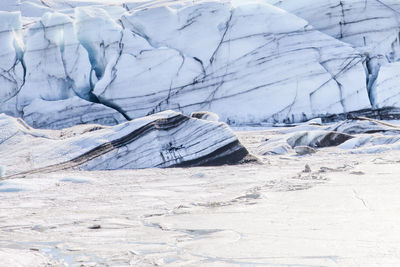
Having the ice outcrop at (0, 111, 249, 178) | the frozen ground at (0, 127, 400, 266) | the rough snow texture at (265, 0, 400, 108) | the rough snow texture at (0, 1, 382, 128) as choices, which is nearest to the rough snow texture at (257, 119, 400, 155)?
the ice outcrop at (0, 111, 249, 178)

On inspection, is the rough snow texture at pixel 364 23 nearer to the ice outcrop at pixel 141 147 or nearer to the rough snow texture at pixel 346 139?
the rough snow texture at pixel 346 139

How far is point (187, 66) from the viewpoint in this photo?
569 inches

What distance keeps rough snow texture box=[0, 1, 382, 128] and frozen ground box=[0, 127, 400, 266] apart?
25.0 ft

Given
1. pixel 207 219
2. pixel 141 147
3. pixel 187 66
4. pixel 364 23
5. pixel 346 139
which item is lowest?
pixel 187 66

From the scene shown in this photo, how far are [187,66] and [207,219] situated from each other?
11052 mm

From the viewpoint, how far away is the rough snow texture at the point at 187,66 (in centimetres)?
1387

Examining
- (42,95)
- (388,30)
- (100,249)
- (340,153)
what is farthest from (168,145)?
(388,30)

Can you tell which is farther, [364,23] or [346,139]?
[364,23]

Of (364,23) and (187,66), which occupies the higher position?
(364,23)

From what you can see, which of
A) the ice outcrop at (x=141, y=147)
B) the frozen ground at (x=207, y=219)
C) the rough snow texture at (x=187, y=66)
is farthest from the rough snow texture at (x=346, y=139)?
the rough snow texture at (x=187, y=66)

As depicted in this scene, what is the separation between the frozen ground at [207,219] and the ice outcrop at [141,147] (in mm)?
899

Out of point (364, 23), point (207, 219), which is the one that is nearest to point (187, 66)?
point (364, 23)

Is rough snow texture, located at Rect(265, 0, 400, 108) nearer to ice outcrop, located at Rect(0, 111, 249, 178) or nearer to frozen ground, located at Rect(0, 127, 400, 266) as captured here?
ice outcrop, located at Rect(0, 111, 249, 178)

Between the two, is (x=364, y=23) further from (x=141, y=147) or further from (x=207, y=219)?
(x=207, y=219)
